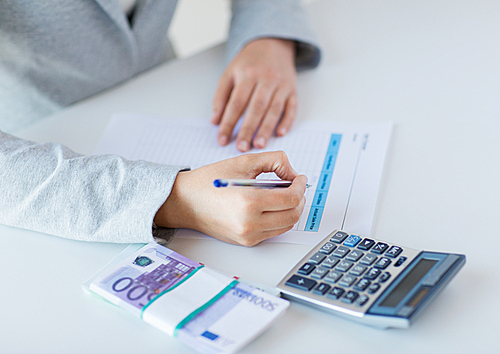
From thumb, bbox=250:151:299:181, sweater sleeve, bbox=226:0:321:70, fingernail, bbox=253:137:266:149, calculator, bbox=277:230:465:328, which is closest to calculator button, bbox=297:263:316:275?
calculator, bbox=277:230:465:328

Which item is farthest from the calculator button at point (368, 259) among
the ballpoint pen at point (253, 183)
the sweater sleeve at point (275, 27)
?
the sweater sleeve at point (275, 27)

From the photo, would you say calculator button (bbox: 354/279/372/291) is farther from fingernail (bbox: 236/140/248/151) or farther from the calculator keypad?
fingernail (bbox: 236/140/248/151)

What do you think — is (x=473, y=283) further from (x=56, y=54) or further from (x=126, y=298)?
(x=56, y=54)

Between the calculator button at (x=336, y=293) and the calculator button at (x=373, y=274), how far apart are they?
A: 3 cm

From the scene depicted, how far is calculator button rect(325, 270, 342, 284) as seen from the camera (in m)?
0.43

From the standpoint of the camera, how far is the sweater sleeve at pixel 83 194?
522mm

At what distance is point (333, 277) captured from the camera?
0.43 meters

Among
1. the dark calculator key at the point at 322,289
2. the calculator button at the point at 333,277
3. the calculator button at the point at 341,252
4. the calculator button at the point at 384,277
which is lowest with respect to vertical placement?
the dark calculator key at the point at 322,289

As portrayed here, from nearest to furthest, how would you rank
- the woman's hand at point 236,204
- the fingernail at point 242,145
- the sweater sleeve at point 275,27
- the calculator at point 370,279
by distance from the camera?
the calculator at point 370,279 < the woman's hand at point 236,204 < the fingernail at point 242,145 < the sweater sleeve at point 275,27

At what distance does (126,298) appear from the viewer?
431 millimetres

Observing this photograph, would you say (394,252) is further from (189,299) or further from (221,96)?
(221,96)

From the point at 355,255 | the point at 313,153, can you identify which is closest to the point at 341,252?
the point at 355,255

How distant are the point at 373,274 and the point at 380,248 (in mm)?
41

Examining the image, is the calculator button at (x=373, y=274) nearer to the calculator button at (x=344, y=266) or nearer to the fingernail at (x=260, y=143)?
the calculator button at (x=344, y=266)
